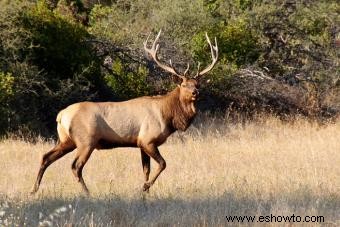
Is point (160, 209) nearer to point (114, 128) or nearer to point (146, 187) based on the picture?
point (146, 187)

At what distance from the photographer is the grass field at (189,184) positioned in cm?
735

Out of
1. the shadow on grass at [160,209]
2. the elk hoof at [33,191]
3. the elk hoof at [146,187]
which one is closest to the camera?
the shadow on grass at [160,209]

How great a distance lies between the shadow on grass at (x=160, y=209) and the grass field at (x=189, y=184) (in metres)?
0.01

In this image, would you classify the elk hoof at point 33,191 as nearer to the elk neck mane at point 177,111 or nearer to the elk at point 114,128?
the elk at point 114,128

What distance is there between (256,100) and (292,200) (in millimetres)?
12620

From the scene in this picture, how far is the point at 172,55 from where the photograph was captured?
20500 millimetres

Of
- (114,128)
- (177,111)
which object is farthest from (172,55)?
(114,128)

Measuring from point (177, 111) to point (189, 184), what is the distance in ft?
4.31

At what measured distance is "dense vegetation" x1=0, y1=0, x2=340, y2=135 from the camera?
1719 cm

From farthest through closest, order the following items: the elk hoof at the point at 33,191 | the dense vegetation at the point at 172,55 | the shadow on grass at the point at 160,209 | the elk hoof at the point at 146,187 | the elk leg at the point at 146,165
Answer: the dense vegetation at the point at 172,55 < the elk leg at the point at 146,165 < the elk hoof at the point at 146,187 < the elk hoof at the point at 33,191 < the shadow on grass at the point at 160,209

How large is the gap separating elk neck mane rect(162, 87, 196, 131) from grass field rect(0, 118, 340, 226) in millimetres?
A: 778

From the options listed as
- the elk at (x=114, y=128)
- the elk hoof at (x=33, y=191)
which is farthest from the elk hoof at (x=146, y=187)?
the elk hoof at (x=33, y=191)

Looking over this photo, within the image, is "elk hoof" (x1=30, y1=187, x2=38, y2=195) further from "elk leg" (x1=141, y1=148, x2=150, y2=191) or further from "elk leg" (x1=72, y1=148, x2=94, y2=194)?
"elk leg" (x1=141, y1=148, x2=150, y2=191)

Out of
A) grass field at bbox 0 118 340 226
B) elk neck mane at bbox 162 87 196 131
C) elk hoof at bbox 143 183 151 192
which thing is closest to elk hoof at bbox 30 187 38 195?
grass field at bbox 0 118 340 226
